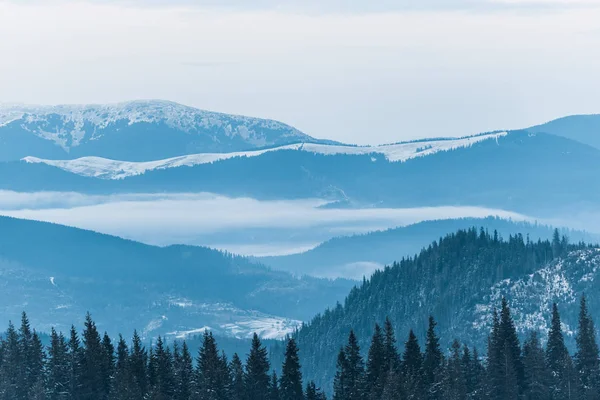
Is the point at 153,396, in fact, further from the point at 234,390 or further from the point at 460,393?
the point at 460,393

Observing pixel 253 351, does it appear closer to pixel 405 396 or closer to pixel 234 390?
pixel 234 390

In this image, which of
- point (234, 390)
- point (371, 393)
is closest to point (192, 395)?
point (234, 390)

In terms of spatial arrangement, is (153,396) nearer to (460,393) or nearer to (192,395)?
(192,395)

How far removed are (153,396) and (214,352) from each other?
Result: 1306cm

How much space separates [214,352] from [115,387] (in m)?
11.1

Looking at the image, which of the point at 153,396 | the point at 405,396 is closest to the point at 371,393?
the point at 405,396

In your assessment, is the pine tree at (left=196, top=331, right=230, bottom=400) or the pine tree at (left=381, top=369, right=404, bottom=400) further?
the pine tree at (left=196, top=331, right=230, bottom=400)

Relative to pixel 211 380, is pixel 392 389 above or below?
below

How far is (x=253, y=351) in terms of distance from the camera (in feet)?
656

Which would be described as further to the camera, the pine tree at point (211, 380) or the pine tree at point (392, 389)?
the pine tree at point (211, 380)

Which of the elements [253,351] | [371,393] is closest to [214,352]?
[253,351]

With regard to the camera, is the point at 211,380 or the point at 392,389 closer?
the point at 392,389

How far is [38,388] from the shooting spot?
19862 cm

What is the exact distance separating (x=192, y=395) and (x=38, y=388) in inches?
658
